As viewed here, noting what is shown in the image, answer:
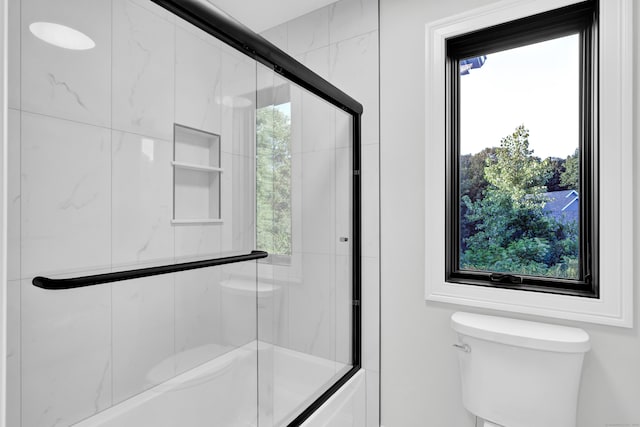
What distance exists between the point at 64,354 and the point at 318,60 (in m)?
1.77

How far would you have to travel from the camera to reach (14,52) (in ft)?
3.03

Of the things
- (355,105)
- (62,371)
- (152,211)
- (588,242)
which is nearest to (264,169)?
(152,211)

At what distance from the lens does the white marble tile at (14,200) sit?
0.90 meters

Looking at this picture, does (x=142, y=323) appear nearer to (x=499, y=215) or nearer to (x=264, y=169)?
(x=264, y=169)

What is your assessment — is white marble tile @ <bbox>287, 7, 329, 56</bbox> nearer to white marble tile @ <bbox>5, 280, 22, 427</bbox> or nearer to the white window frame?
the white window frame

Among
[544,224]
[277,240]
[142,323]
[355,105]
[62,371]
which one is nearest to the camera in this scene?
[62,371]

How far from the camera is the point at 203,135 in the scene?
1.23m

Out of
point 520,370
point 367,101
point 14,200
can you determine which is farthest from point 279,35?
point 520,370

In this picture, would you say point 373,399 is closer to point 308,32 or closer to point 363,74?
point 363,74

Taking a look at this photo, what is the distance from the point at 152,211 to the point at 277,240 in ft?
1.50


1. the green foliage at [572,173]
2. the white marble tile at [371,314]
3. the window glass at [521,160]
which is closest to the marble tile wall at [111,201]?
the white marble tile at [371,314]

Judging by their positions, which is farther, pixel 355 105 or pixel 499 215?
pixel 355 105

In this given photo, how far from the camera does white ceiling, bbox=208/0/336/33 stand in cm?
179

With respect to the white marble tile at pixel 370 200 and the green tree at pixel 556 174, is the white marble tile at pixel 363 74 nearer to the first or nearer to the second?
the white marble tile at pixel 370 200
